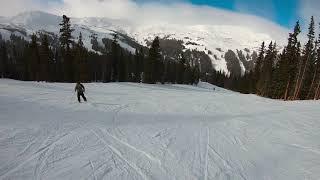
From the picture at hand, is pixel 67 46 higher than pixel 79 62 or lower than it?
higher

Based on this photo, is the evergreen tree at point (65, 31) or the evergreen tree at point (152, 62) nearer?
the evergreen tree at point (65, 31)

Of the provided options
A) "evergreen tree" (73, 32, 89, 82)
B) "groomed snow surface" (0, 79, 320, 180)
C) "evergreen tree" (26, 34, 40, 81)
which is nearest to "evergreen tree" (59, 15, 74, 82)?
"evergreen tree" (73, 32, 89, 82)

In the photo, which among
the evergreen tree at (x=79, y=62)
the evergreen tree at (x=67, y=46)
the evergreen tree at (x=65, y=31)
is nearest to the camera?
the evergreen tree at (x=65, y=31)

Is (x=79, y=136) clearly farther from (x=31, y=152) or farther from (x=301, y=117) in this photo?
(x=301, y=117)

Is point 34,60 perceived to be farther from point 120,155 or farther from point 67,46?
point 120,155

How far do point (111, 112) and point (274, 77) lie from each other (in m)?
46.8

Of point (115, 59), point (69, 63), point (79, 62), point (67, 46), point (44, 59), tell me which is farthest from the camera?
point (115, 59)

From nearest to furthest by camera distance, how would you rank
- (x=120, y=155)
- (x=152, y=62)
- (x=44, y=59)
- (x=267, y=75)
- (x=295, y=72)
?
(x=120, y=155)
(x=295, y=72)
(x=44, y=59)
(x=267, y=75)
(x=152, y=62)

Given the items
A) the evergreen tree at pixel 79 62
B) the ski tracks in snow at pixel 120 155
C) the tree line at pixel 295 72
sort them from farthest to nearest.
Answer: the evergreen tree at pixel 79 62 → the tree line at pixel 295 72 → the ski tracks in snow at pixel 120 155

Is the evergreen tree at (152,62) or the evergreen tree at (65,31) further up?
the evergreen tree at (65,31)

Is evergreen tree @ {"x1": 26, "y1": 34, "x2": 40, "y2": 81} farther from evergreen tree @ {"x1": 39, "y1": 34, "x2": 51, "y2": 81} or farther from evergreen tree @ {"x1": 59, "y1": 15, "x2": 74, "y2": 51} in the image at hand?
evergreen tree @ {"x1": 59, "y1": 15, "x2": 74, "y2": 51}

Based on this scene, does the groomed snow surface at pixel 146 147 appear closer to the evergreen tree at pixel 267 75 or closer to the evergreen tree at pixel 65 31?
the evergreen tree at pixel 65 31

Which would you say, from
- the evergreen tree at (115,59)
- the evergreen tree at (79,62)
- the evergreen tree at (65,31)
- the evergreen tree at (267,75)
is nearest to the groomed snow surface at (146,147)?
the evergreen tree at (65,31)

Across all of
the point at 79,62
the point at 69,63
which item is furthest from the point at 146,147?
the point at 69,63
